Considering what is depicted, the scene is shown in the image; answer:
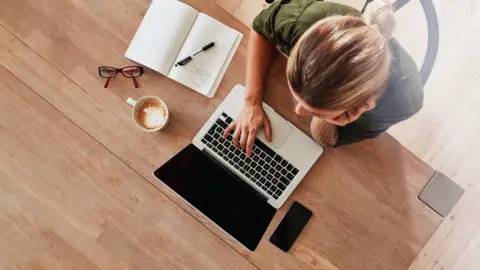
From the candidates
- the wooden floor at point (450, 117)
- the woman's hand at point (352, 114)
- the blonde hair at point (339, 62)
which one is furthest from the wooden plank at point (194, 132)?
the wooden floor at point (450, 117)

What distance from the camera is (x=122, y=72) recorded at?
110 centimetres

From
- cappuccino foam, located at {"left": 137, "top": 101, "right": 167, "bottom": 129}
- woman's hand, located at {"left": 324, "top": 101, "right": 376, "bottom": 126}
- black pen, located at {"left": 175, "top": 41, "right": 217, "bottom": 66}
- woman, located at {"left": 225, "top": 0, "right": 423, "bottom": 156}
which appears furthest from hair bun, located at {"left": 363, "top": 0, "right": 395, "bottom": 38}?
cappuccino foam, located at {"left": 137, "top": 101, "right": 167, "bottom": 129}

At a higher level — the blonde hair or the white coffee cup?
the blonde hair

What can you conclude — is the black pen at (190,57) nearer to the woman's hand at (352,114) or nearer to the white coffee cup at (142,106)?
the white coffee cup at (142,106)

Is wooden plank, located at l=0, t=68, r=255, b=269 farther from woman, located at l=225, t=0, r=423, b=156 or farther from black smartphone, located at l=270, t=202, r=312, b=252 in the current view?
woman, located at l=225, t=0, r=423, b=156

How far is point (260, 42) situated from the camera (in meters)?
1.07

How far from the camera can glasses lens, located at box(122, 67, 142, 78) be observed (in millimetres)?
1097

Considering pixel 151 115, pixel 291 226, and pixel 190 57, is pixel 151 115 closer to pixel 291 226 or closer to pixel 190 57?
pixel 190 57

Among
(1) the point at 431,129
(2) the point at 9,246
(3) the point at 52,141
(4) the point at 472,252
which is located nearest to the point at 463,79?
(1) the point at 431,129

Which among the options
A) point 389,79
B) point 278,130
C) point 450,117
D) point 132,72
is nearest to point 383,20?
point 389,79

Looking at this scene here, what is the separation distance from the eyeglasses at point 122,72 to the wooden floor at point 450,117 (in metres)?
0.61

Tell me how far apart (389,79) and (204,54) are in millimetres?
437

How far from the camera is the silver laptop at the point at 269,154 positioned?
1.06 metres

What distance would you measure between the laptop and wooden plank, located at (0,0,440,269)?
2 cm
